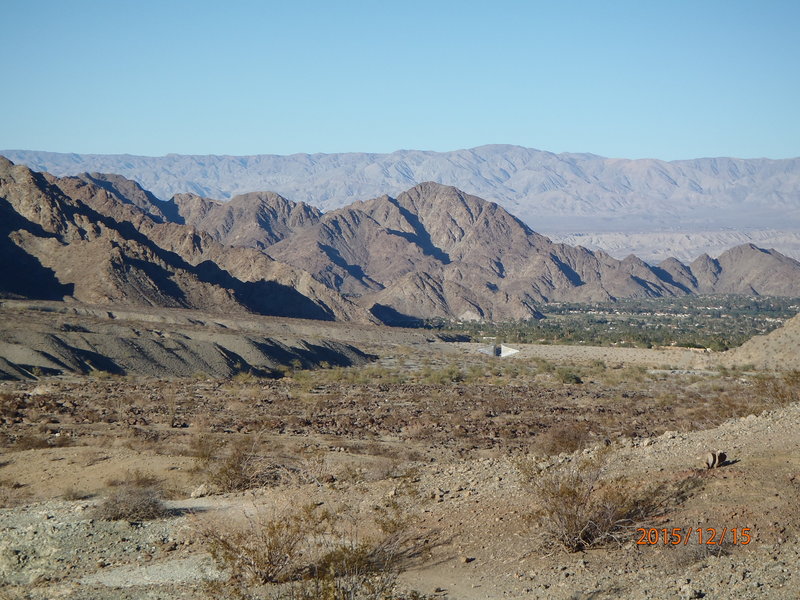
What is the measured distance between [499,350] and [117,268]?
45.0m

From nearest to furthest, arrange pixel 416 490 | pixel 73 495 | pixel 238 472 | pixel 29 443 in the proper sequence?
pixel 416 490 → pixel 73 495 → pixel 238 472 → pixel 29 443

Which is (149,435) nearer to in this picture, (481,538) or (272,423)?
(272,423)

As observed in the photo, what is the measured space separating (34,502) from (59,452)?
5685 millimetres

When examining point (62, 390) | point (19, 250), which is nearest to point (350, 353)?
point (62, 390)

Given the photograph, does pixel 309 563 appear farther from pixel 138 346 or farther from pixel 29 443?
pixel 138 346

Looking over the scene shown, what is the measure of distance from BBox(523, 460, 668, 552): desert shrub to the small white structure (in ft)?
247

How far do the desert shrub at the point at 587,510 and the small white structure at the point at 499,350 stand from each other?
75143 millimetres

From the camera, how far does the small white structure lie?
89.4m

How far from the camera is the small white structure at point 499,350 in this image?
89.4 meters

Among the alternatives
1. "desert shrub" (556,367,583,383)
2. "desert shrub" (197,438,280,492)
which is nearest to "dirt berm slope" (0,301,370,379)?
"desert shrub" (556,367,583,383)

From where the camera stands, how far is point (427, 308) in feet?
501

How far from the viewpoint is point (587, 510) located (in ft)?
39.4

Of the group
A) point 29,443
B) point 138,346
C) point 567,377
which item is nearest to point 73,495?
point 29,443
